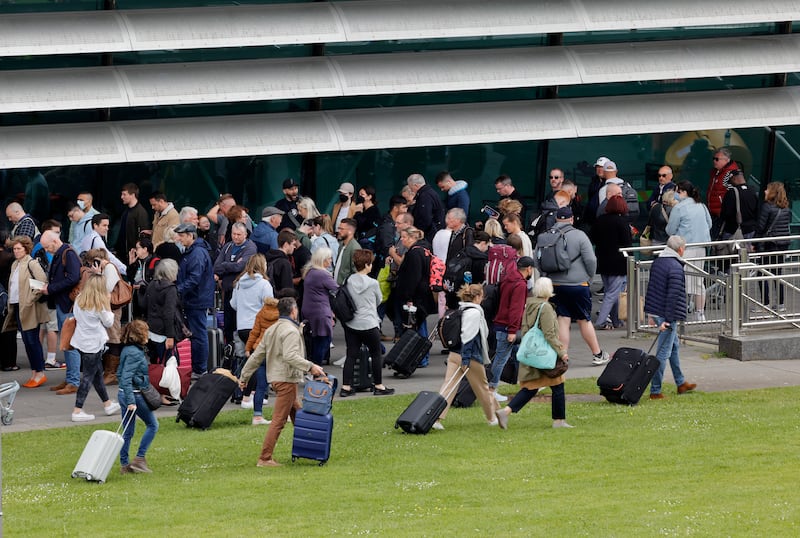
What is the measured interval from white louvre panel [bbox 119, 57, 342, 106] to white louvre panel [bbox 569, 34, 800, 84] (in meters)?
4.55

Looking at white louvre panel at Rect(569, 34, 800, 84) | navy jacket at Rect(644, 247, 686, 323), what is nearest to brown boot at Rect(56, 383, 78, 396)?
navy jacket at Rect(644, 247, 686, 323)

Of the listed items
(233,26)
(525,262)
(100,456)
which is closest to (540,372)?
(525,262)

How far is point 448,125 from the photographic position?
23.1 meters

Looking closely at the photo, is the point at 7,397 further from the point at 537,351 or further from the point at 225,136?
the point at 225,136

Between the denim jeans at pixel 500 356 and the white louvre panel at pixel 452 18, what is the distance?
742cm

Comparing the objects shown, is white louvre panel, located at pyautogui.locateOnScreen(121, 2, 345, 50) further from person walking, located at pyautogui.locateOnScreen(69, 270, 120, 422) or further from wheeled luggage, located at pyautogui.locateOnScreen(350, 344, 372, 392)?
wheeled luggage, located at pyautogui.locateOnScreen(350, 344, 372, 392)

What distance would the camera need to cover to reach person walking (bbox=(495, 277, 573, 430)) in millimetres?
14555

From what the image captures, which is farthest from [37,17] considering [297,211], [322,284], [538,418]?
[538,418]

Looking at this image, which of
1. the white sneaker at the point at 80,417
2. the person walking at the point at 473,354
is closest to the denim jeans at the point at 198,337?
the white sneaker at the point at 80,417

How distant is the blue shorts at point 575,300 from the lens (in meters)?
18.1

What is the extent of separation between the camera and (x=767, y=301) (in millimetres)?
19062

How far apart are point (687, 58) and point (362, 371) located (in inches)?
404

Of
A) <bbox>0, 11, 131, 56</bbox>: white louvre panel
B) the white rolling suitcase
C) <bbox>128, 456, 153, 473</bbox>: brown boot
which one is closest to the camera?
the white rolling suitcase

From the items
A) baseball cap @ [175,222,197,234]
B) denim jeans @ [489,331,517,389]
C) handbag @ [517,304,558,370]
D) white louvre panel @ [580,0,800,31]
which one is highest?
white louvre panel @ [580,0,800,31]
